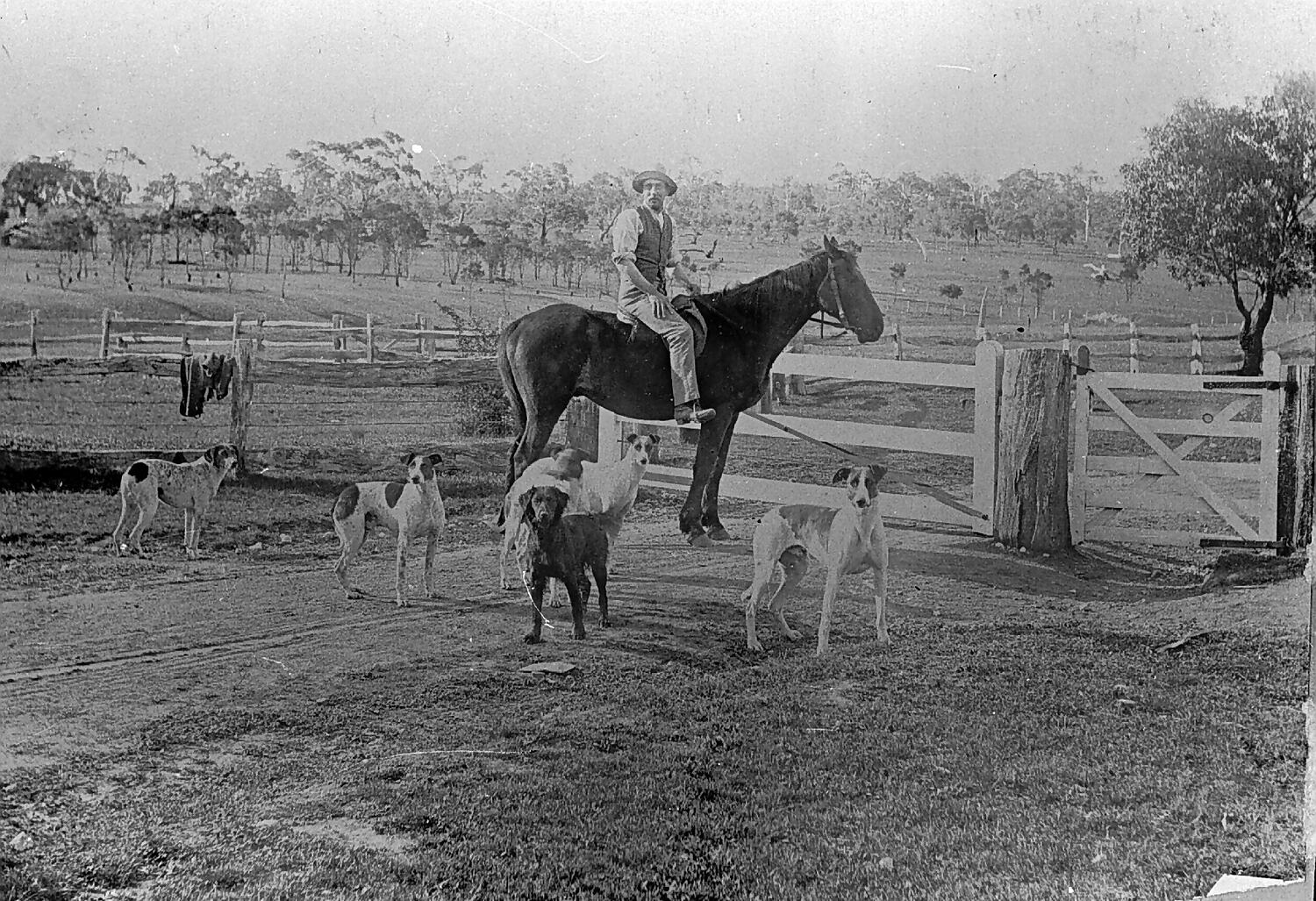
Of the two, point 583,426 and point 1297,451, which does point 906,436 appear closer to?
point 583,426

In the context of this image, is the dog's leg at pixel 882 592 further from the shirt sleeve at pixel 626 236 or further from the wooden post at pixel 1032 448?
the shirt sleeve at pixel 626 236

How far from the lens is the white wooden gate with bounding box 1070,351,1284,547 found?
5129 mm

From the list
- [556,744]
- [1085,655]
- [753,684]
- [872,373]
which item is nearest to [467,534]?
[556,744]

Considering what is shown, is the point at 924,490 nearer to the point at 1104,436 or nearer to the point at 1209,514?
the point at 1104,436

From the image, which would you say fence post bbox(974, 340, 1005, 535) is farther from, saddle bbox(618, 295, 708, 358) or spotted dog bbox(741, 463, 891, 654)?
saddle bbox(618, 295, 708, 358)

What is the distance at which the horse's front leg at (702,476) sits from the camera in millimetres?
4902

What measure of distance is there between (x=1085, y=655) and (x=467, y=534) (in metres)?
2.47

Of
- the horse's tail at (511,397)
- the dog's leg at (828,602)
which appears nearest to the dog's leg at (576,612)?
the horse's tail at (511,397)

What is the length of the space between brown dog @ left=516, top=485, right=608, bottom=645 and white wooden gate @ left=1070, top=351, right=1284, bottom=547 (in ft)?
6.22

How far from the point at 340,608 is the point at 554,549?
2.57 feet

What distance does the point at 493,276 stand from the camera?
4887mm

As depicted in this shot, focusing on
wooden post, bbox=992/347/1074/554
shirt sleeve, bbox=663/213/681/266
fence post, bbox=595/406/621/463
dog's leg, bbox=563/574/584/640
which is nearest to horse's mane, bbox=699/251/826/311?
shirt sleeve, bbox=663/213/681/266

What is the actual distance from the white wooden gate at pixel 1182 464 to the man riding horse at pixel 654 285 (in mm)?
1556

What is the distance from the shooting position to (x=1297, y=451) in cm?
527
